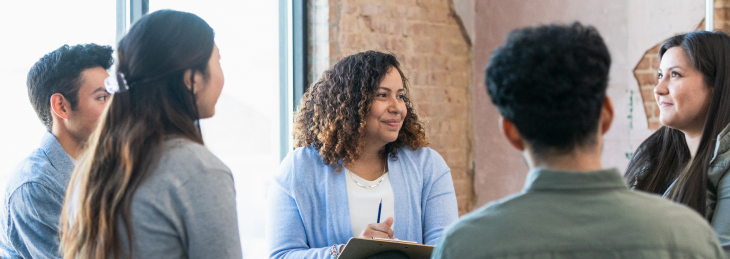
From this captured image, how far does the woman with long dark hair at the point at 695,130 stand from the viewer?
142cm

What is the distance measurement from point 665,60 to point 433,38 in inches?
58.8

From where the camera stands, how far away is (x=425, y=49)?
3.02 meters

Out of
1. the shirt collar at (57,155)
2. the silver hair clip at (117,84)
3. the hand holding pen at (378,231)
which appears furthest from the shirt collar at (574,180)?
the shirt collar at (57,155)

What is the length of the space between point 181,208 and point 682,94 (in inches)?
57.7

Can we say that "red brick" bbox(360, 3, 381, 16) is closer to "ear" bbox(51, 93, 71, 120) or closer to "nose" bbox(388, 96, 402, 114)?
"nose" bbox(388, 96, 402, 114)

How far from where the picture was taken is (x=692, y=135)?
1673 millimetres

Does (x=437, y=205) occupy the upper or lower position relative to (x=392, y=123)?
lower

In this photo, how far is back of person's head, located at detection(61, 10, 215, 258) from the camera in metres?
1.01

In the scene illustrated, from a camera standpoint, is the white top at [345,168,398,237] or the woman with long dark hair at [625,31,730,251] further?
the white top at [345,168,398,237]

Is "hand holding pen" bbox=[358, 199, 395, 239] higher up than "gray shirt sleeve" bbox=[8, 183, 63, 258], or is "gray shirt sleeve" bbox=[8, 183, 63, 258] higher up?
"gray shirt sleeve" bbox=[8, 183, 63, 258]

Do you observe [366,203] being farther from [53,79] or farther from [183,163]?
[53,79]

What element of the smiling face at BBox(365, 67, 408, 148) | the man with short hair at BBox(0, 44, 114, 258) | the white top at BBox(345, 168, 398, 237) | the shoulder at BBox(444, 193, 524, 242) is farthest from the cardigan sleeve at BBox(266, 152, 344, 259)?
the shoulder at BBox(444, 193, 524, 242)

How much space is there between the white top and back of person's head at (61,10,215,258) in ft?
2.84

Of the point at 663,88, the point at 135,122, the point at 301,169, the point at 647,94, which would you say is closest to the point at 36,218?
the point at 135,122
